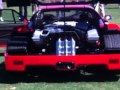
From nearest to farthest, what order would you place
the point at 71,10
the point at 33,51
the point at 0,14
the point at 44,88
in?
the point at 44,88 → the point at 33,51 → the point at 71,10 → the point at 0,14

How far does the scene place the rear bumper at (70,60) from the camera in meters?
7.39

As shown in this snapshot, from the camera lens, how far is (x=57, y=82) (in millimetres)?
7891

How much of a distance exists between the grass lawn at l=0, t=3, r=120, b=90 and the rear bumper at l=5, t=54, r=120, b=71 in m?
0.34

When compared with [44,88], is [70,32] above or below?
above

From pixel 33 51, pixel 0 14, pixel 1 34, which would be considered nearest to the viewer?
pixel 33 51

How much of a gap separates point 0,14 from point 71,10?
6464 mm

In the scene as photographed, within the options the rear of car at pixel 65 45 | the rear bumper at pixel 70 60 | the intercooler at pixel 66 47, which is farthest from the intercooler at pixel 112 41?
the intercooler at pixel 66 47

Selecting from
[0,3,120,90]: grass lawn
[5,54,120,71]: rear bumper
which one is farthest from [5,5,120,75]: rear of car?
[0,3,120,90]: grass lawn

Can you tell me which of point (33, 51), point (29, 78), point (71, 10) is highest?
point (71, 10)

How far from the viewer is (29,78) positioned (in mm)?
8297

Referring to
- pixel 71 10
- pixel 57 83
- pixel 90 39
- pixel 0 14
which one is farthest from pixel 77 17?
pixel 0 14

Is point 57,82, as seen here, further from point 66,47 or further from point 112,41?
point 112,41

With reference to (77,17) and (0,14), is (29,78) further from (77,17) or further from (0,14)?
(0,14)

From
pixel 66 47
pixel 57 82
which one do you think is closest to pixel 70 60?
pixel 66 47
